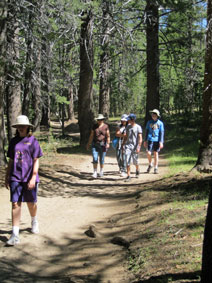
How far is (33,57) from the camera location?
40.2 ft

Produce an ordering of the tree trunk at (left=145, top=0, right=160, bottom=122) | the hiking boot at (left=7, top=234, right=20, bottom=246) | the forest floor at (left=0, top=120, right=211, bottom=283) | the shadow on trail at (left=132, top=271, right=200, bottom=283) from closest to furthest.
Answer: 1. the shadow on trail at (left=132, top=271, right=200, bottom=283)
2. the forest floor at (left=0, top=120, right=211, bottom=283)
3. the hiking boot at (left=7, top=234, right=20, bottom=246)
4. the tree trunk at (left=145, top=0, right=160, bottom=122)

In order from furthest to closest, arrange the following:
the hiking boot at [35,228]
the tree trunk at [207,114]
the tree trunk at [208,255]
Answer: the tree trunk at [207,114] < the hiking boot at [35,228] < the tree trunk at [208,255]

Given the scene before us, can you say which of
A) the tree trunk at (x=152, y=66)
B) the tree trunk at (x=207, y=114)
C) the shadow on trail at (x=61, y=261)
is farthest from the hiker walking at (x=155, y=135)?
the tree trunk at (x=152, y=66)

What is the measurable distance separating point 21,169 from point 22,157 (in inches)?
7.8

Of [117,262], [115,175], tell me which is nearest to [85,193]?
[115,175]

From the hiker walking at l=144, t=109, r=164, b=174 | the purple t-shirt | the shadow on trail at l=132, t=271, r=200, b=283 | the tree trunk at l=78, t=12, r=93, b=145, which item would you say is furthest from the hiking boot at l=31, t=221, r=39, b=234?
the tree trunk at l=78, t=12, r=93, b=145

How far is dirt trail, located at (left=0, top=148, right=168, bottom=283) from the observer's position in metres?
4.72

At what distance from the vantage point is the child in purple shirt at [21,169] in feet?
18.3

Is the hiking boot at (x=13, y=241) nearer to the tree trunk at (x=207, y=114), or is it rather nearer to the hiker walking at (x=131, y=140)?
the tree trunk at (x=207, y=114)

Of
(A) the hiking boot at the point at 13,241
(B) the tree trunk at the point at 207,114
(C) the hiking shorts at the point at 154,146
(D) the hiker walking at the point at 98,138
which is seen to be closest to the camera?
(A) the hiking boot at the point at 13,241

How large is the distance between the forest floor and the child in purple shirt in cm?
68

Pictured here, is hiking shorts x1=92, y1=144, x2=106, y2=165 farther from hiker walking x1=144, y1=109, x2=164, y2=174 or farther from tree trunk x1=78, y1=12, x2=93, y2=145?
tree trunk x1=78, y1=12, x2=93, y2=145

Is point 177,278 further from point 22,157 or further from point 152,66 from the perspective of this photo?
point 152,66

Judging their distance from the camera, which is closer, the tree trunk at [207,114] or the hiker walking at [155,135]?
the tree trunk at [207,114]
